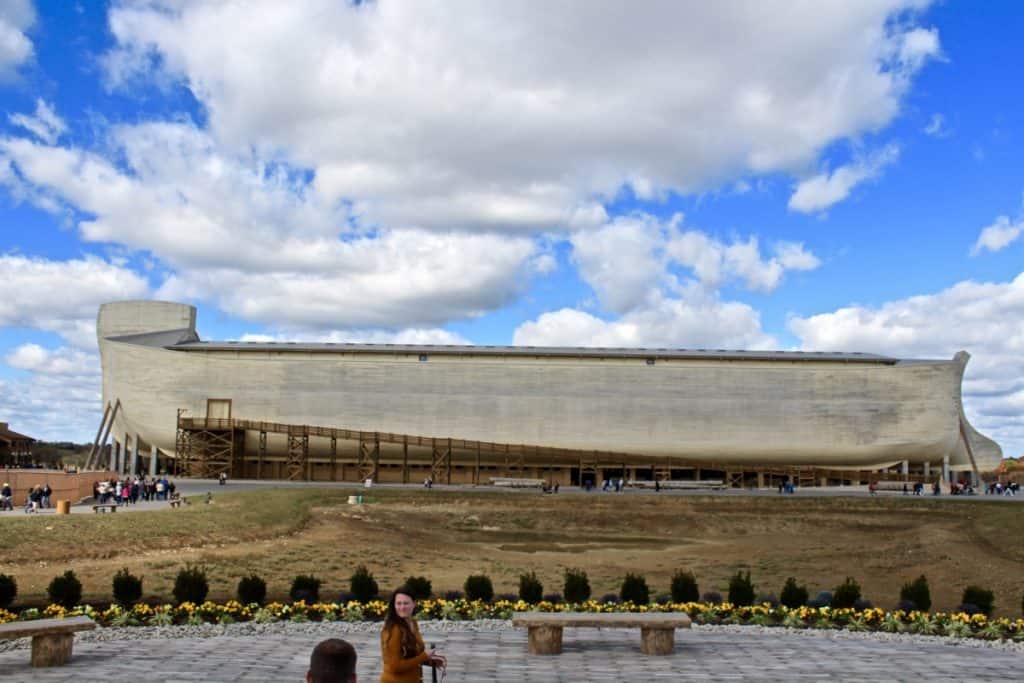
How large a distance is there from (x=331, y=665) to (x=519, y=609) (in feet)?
42.4

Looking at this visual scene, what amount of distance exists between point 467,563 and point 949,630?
773 inches

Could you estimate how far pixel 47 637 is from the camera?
12281 millimetres

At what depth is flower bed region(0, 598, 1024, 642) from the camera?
15.9 metres

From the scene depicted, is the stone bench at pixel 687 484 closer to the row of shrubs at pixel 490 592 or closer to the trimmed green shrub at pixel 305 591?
the row of shrubs at pixel 490 592

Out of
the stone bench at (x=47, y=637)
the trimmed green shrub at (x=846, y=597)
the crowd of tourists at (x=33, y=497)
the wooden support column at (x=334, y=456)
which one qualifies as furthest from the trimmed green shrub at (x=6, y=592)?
the wooden support column at (x=334, y=456)

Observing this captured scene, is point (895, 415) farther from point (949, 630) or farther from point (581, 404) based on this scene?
point (949, 630)

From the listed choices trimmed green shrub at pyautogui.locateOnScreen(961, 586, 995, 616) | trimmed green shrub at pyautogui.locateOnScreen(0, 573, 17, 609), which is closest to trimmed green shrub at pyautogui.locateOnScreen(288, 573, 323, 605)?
trimmed green shrub at pyautogui.locateOnScreen(0, 573, 17, 609)

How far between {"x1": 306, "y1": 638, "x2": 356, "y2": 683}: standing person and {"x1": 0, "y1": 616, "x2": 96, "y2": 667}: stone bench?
359 inches

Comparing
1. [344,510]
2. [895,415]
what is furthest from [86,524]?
[895,415]

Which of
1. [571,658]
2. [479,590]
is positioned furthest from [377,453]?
[571,658]

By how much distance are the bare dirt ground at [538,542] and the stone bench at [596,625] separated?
8991 mm

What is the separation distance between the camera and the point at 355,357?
3314 inches

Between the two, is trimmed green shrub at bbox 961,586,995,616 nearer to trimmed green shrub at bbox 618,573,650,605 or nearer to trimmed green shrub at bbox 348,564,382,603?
trimmed green shrub at bbox 618,573,650,605

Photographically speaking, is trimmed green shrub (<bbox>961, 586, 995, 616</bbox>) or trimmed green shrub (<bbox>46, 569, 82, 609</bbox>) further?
trimmed green shrub (<bbox>961, 586, 995, 616</bbox>)
